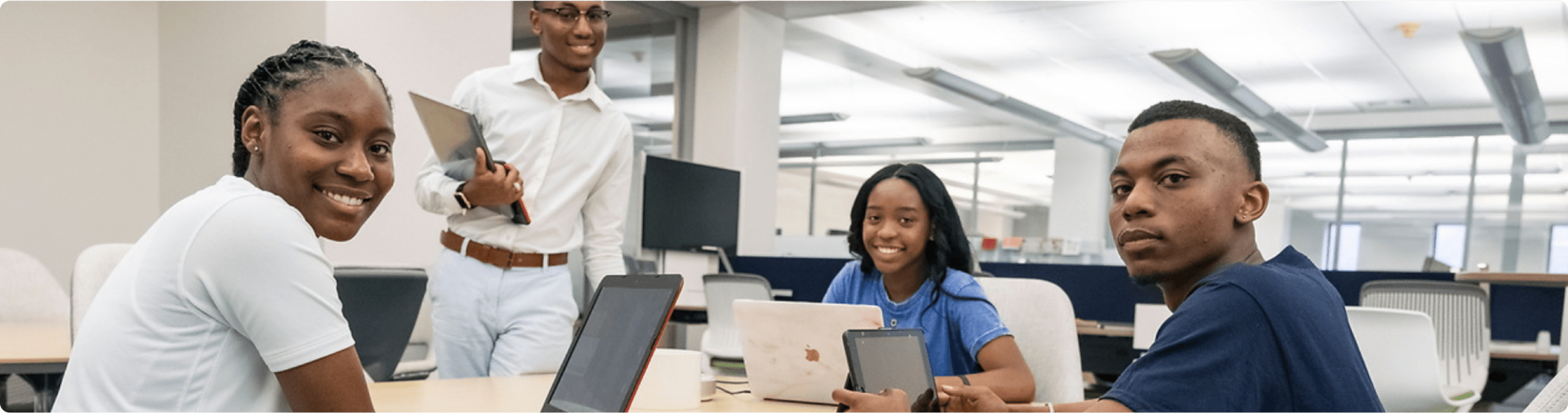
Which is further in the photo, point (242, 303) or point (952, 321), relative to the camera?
point (952, 321)

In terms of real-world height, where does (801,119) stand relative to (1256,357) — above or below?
above

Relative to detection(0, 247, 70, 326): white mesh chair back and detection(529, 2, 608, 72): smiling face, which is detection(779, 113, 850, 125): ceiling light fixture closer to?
detection(0, 247, 70, 326): white mesh chair back

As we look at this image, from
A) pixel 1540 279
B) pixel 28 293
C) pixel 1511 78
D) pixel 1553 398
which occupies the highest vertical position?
pixel 1511 78

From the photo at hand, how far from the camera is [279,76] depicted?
1094 millimetres

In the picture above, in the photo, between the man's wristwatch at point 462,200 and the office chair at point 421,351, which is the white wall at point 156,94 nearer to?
the office chair at point 421,351

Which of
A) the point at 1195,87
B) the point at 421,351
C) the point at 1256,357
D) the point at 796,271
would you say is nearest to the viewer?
the point at 1256,357

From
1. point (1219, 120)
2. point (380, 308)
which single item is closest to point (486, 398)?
point (1219, 120)

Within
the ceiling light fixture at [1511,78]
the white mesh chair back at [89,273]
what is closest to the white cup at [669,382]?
the white mesh chair back at [89,273]

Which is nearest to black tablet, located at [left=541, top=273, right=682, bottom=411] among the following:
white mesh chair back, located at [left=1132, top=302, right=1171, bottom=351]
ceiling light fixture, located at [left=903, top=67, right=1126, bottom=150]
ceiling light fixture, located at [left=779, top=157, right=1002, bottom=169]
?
white mesh chair back, located at [left=1132, top=302, right=1171, bottom=351]

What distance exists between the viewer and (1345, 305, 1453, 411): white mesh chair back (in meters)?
3.43

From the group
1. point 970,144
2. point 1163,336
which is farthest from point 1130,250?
point 970,144

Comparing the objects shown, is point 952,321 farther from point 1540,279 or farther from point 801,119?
point 801,119

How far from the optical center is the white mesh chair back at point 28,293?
11.0ft

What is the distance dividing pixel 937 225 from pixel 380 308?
140 cm
